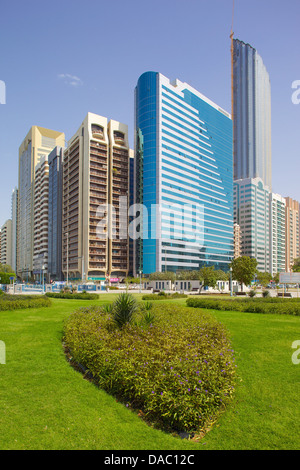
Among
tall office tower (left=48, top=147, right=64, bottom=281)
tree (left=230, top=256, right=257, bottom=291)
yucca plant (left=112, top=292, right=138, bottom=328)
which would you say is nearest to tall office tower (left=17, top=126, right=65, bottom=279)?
tall office tower (left=48, top=147, right=64, bottom=281)

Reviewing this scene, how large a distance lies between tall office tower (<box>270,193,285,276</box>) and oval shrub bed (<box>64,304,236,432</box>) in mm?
186039

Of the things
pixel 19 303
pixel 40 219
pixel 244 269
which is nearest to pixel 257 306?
pixel 19 303

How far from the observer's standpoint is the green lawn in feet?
18.7

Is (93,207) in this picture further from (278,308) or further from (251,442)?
(251,442)

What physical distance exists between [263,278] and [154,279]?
37635 millimetres

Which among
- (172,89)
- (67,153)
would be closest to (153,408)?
(172,89)

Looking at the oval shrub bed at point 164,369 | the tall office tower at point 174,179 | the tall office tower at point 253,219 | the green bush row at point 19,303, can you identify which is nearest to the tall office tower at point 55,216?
the tall office tower at point 174,179

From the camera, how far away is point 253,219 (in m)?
176

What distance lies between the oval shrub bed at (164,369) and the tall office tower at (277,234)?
610 feet

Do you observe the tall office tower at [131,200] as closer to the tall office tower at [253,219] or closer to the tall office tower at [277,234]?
the tall office tower at [253,219]

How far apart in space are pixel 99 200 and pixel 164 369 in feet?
326

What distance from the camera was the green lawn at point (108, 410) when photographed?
18.7ft

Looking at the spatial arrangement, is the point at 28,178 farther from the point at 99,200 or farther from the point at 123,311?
the point at 123,311

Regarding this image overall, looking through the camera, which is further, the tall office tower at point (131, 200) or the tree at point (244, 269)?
the tall office tower at point (131, 200)
